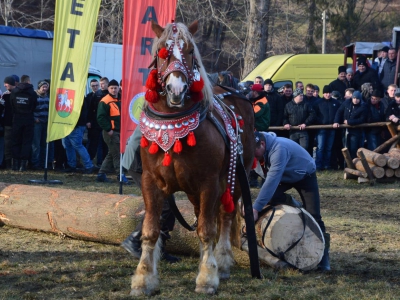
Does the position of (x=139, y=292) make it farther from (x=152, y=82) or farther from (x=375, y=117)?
(x=375, y=117)

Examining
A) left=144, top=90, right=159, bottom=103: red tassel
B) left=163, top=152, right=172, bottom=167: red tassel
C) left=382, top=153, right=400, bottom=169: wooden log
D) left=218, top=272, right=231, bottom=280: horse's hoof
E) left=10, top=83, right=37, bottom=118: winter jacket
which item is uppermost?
left=10, top=83, right=37, bottom=118: winter jacket

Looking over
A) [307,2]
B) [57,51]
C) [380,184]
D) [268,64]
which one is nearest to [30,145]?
[57,51]

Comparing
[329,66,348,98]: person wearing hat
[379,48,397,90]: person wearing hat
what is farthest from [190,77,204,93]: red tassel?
[379,48,397,90]: person wearing hat

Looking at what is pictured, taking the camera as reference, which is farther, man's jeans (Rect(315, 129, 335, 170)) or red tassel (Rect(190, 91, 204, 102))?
man's jeans (Rect(315, 129, 335, 170))

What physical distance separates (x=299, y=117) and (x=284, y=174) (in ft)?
31.1

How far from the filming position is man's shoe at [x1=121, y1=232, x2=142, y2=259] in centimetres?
694

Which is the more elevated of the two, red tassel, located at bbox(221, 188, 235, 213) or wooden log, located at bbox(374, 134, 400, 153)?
wooden log, located at bbox(374, 134, 400, 153)

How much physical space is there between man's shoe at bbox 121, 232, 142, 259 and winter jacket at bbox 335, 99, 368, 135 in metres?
10.1

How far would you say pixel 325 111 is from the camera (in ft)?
54.5

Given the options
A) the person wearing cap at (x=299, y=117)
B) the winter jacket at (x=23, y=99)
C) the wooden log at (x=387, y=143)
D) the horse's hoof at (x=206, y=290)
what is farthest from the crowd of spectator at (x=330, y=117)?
the horse's hoof at (x=206, y=290)

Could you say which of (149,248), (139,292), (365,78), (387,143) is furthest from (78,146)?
(139,292)

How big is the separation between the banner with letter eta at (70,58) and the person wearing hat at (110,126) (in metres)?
1.63

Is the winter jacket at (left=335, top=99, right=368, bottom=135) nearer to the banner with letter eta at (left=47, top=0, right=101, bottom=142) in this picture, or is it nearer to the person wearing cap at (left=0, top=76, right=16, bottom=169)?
the banner with letter eta at (left=47, top=0, right=101, bottom=142)

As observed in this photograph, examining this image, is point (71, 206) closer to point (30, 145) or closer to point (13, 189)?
point (13, 189)
